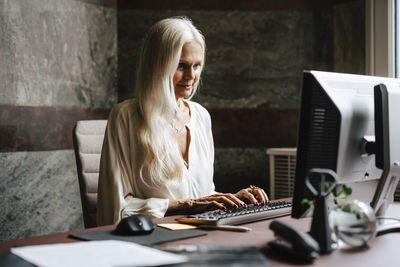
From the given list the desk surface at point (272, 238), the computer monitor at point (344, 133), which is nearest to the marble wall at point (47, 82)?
the desk surface at point (272, 238)

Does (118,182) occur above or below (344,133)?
below

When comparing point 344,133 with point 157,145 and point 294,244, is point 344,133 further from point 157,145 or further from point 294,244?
point 157,145

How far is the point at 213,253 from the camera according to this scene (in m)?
1.00

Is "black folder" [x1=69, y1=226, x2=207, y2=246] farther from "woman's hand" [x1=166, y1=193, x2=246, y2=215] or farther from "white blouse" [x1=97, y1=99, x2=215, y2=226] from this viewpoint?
"white blouse" [x1=97, y1=99, x2=215, y2=226]

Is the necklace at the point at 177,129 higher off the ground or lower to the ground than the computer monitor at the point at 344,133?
lower

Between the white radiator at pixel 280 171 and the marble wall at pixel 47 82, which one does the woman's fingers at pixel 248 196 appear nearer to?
the white radiator at pixel 280 171

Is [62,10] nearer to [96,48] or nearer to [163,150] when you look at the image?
[96,48]

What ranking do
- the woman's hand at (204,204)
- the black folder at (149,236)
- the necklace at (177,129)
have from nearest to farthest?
the black folder at (149,236), the woman's hand at (204,204), the necklace at (177,129)

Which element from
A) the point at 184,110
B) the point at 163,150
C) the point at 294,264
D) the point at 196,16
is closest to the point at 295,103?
the point at 196,16

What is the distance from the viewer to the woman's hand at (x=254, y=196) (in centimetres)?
178

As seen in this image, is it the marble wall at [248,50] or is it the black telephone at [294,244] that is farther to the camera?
the marble wall at [248,50]

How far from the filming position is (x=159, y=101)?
6.64ft

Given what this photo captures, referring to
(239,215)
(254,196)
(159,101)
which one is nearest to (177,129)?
(159,101)

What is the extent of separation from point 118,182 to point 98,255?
34.5 inches
